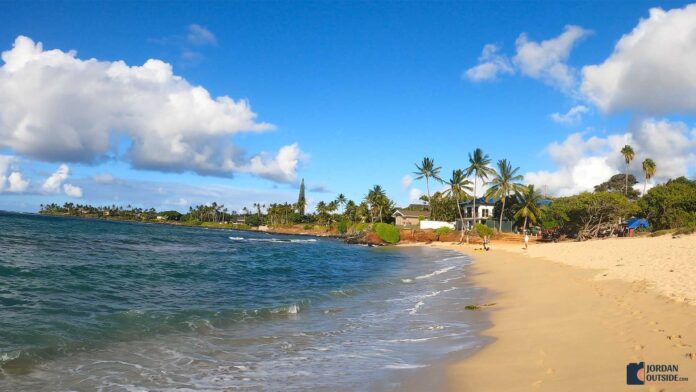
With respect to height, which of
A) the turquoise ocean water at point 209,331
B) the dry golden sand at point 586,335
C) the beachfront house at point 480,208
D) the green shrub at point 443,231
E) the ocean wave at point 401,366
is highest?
the beachfront house at point 480,208

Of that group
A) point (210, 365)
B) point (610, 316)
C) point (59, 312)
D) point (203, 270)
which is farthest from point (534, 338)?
point (203, 270)

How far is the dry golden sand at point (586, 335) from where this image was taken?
19.2ft

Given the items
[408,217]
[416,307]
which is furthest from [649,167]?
[416,307]

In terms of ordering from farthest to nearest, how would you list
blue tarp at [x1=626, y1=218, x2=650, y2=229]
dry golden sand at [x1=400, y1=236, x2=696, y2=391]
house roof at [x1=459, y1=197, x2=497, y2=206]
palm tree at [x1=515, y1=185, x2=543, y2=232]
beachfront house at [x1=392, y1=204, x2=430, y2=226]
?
beachfront house at [x1=392, y1=204, x2=430, y2=226]
house roof at [x1=459, y1=197, x2=497, y2=206]
palm tree at [x1=515, y1=185, x2=543, y2=232]
blue tarp at [x1=626, y1=218, x2=650, y2=229]
dry golden sand at [x1=400, y1=236, x2=696, y2=391]

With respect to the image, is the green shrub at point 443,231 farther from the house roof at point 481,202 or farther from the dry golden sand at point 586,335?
the dry golden sand at point 586,335

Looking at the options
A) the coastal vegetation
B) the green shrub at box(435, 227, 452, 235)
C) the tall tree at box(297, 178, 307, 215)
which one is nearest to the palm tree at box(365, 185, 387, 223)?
the coastal vegetation

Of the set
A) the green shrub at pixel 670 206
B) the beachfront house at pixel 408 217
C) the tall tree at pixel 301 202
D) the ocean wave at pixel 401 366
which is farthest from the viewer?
the tall tree at pixel 301 202

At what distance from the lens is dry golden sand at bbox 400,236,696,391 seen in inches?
230

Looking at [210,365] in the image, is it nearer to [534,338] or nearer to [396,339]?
[396,339]

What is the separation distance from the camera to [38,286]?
550 inches

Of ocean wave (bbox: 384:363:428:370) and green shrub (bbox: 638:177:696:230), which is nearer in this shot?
ocean wave (bbox: 384:363:428:370)

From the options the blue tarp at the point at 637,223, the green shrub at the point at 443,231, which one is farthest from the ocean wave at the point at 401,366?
the green shrub at the point at 443,231

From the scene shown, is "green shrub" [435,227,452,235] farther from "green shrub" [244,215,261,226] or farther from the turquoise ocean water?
"green shrub" [244,215,261,226]

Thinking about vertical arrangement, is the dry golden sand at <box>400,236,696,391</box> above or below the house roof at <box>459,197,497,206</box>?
below
